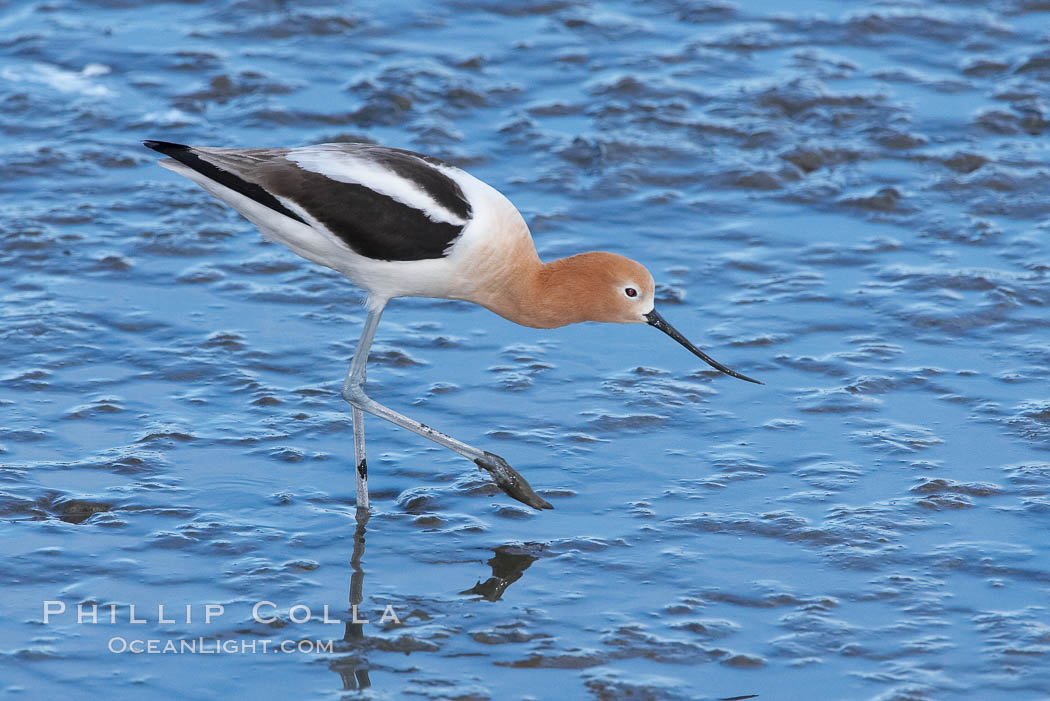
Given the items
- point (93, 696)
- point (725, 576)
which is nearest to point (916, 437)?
point (725, 576)

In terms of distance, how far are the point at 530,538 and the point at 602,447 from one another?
730 millimetres

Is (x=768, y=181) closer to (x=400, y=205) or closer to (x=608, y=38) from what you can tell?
(x=608, y=38)

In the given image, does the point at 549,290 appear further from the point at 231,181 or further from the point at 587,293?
the point at 231,181

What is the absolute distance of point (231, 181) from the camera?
5320 millimetres

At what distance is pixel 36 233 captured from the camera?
7.30 meters

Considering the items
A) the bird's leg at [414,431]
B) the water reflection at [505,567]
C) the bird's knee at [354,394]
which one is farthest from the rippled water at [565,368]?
the bird's knee at [354,394]

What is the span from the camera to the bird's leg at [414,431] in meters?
5.33

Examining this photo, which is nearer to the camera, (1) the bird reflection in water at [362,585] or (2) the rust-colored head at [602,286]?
(1) the bird reflection in water at [362,585]

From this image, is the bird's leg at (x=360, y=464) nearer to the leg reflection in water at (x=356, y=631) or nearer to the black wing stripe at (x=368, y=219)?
the leg reflection in water at (x=356, y=631)

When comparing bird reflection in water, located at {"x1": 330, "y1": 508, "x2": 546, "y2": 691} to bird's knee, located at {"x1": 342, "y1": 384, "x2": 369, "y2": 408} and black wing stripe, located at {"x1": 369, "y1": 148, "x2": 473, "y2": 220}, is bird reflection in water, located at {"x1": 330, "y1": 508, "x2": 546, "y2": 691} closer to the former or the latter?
bird's knee, located at {"x1": 342, "y1": 384, "x2": 369, "y2": 408}

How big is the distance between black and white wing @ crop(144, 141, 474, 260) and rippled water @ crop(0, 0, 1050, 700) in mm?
959

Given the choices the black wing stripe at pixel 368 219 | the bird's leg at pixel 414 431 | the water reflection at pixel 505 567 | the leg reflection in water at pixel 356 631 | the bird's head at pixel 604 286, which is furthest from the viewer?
the bird's head at pixel 604 286

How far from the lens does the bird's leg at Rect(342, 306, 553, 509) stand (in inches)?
210

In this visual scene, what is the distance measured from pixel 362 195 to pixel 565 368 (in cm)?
154
